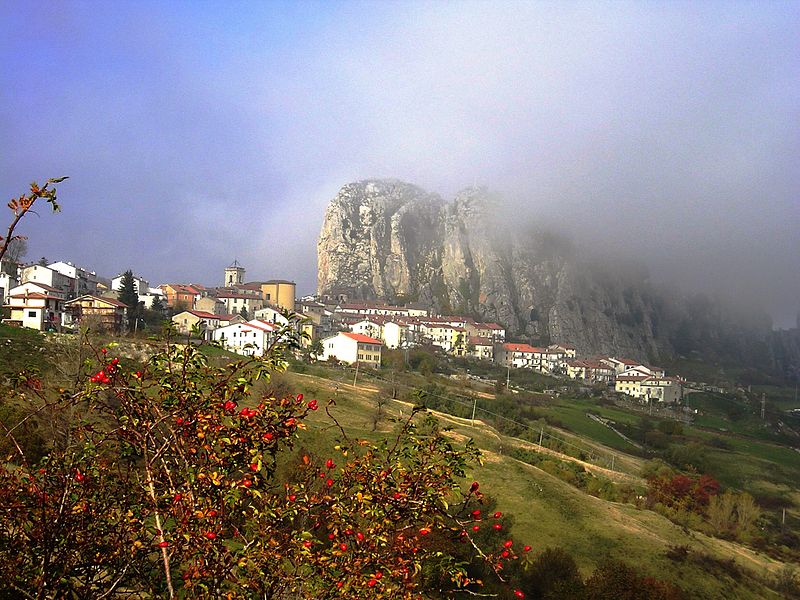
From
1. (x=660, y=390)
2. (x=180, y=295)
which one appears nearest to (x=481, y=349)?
(x=660, y=390)

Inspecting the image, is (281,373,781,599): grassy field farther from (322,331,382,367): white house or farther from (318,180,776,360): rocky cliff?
(318,180,776,360): rocky cliff

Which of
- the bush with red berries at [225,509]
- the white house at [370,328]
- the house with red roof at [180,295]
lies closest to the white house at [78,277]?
the house with red roof at [180,295]

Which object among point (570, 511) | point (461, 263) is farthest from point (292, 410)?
point (461, 263)

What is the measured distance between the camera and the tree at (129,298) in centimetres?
6725

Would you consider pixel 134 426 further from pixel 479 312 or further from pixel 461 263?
pixel 461 263

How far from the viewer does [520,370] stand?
11669 centimetres

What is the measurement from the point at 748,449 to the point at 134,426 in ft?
277

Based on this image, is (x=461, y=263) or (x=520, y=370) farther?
(x=461, y=263)

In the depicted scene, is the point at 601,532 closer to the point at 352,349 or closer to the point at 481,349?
the point at 352,349

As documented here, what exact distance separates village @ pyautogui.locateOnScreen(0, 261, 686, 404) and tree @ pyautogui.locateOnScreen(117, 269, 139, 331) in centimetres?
122

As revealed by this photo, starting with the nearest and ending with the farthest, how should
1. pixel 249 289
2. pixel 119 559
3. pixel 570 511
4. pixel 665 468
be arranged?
pixel 119 559 → pixel 570 511 → pixel 665 468 → pixel 249 289

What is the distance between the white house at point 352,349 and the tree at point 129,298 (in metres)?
24.5

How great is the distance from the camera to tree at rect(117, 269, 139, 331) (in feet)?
221

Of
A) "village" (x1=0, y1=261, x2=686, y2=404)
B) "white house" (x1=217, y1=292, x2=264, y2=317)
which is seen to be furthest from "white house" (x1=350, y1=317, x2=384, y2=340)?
"white house" (x1=217, y1=292, x2=264, y2=317)
